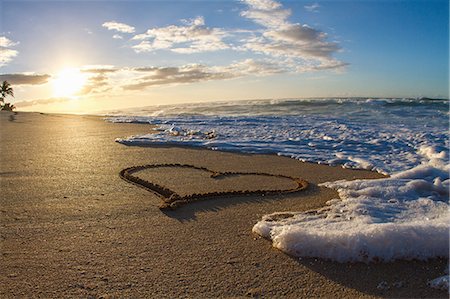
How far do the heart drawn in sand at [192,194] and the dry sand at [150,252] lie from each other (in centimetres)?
10

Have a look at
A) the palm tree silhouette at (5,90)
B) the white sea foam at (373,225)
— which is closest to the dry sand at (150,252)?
the white sea foam at (373,225)

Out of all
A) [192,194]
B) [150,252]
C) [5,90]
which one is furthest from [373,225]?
[5,90]

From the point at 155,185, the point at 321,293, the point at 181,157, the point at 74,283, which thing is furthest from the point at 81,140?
the point at 321,293

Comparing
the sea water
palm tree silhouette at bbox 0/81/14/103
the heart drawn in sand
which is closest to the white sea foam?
the sea water

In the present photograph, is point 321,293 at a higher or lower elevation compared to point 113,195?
lower

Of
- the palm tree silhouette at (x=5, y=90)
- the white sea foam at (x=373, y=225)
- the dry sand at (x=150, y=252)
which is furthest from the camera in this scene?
the palm tree silhouette at (x=5, y=90)

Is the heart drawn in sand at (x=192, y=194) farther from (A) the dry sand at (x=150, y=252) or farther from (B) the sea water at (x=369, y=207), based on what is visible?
(B) the sea water at (x=369, y=207)

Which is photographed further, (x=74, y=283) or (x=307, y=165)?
(x=307, y=165)

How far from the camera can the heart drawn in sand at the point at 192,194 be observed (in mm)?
3179

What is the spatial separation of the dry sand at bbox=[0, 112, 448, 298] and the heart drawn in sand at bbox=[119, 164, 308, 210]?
10cm

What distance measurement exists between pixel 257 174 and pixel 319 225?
5.71ft

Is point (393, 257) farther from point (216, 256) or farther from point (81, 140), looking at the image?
point (81, 140)

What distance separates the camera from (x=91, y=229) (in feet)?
8.28

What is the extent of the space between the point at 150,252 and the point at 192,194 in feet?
3.82
